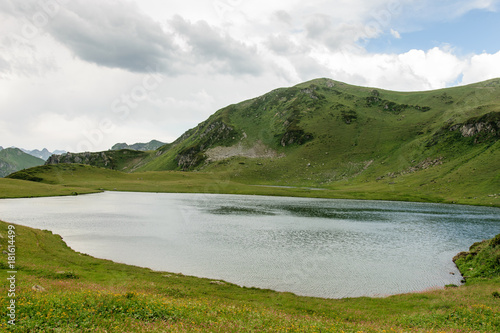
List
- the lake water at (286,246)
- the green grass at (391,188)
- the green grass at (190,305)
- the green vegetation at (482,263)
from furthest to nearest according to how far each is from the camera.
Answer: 1. the green grass at (391,188)
2. the lake water at (286,246)
3. the green vegetation at (482,263)
4. the green grass at (190,305)

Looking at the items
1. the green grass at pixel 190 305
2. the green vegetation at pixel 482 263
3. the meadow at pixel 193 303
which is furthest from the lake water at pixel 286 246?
the green grass at pixel 190 305

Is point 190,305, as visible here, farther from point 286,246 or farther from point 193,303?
point 286,246

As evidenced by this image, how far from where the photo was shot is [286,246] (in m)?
52.9

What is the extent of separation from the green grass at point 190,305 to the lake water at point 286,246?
4.60 meters

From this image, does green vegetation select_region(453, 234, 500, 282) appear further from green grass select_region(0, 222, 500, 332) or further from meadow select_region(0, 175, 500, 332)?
green grass select_region(0, 222, 500, 332)

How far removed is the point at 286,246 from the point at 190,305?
115 feet

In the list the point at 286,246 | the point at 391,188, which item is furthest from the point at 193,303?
the point at 391,188

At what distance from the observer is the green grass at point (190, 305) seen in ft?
52.0

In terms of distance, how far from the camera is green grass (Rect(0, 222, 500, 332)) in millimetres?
15852

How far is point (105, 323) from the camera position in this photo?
608 inches

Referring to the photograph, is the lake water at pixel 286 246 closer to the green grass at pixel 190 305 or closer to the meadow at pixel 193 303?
the meadow at pixel 193 303

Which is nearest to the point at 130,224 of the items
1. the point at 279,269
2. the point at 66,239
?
the point at 66,239

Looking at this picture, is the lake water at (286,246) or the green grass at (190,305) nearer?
the green grass at (190,305)

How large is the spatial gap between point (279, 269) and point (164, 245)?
2262 centimetres
